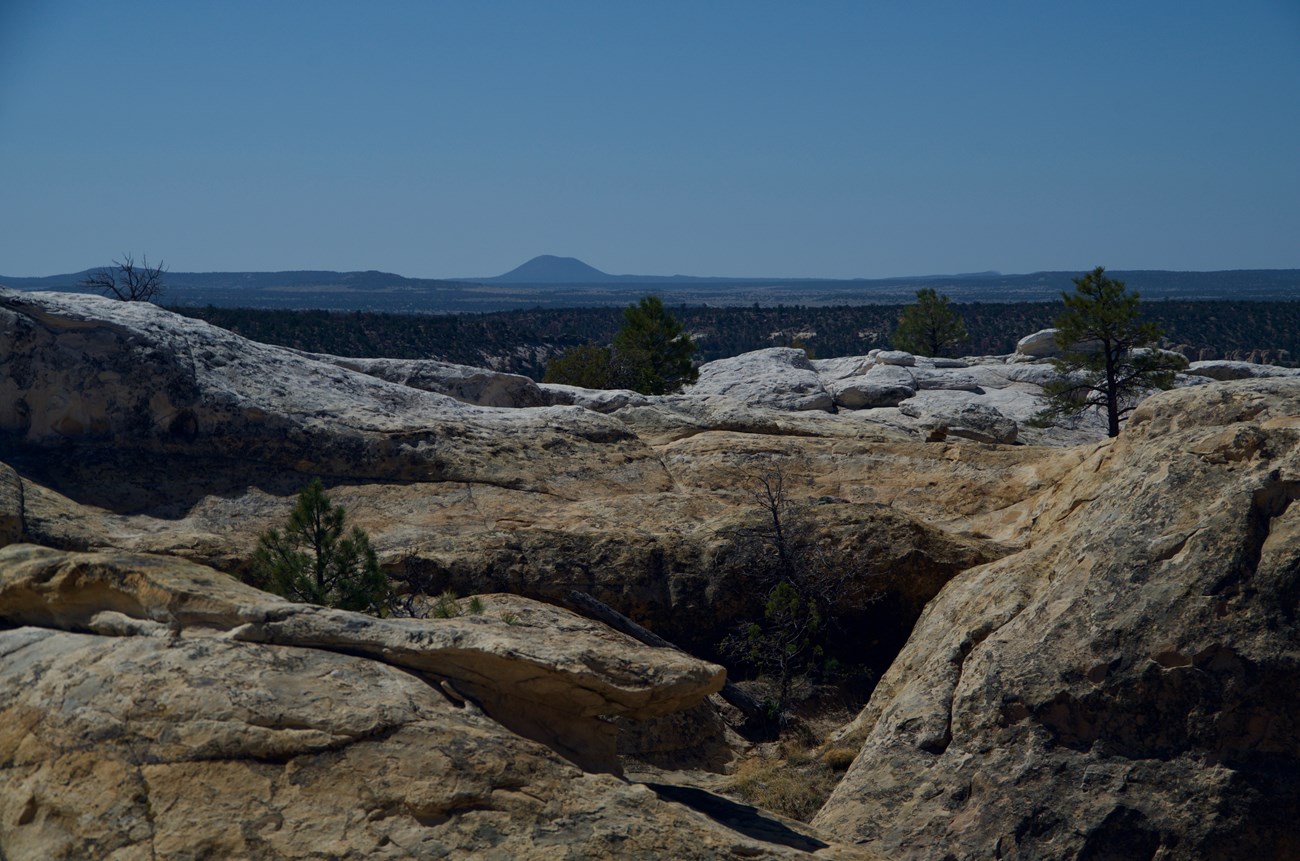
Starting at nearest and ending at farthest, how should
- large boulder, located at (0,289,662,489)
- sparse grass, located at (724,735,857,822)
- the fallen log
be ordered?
sparse grass, located at (724,735,857,822) < the fallen log < large boulder, located at (0,289,662,489)

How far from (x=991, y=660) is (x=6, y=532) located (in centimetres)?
965

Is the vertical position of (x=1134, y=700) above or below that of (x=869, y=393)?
above

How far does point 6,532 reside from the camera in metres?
11.1

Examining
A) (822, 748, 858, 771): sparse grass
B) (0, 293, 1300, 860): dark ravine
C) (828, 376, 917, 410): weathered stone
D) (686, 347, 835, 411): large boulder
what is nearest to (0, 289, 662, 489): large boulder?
(0, 293, 1300, 860): dark ravine

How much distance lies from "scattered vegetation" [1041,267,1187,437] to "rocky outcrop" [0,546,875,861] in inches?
1082

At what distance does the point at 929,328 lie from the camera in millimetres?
58344

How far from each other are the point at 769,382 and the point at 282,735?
3244cm

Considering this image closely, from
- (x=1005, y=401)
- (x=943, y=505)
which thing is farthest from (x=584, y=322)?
(x=943, y=505)

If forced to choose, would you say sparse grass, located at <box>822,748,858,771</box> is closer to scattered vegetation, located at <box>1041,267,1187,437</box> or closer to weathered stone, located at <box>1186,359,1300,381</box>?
scattered vegetation, located at <box>1041,267,1187,437</box>

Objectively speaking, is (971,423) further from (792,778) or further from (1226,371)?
(1226,371)

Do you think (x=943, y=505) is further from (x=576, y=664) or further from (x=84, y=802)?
(x=84, y=802)

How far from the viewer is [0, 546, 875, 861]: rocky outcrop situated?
18.9 ft

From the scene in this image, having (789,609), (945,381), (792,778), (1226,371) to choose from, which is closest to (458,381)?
(789,609)

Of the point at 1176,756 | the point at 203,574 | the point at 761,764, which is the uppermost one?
the point at 203,574
